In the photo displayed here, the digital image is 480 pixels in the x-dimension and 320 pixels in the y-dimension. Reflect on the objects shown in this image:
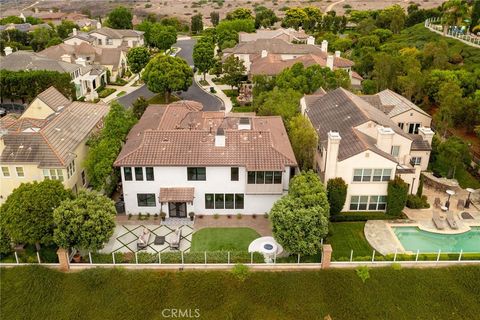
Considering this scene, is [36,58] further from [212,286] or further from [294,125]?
[212,286]

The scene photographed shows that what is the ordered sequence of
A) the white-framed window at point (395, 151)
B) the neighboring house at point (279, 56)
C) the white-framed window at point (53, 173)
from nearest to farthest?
the white-framed window at point (53, 173), the white-framed window at point (395, 151), the neighboring house at point (279, 56)

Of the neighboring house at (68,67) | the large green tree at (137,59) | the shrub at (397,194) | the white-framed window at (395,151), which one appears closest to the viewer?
the shrub at (397,194)

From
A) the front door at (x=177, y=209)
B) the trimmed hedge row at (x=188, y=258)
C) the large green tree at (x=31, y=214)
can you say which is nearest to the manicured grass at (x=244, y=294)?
the trimmed hedge row at (x=188, y=258)

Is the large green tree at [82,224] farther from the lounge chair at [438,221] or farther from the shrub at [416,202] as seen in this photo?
the lounge chair at [438,221]

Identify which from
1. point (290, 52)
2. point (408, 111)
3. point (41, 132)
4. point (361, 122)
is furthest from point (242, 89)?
point (41, 132)

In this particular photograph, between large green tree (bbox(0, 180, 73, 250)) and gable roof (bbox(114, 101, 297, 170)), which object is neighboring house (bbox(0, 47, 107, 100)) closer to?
gable roof (bbox(114, 101, 297, 170))

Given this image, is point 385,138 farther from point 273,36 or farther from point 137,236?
point 273,36

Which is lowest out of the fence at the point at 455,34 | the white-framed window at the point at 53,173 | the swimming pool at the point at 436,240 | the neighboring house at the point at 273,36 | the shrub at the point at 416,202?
the swimming pool at the point at 436,240

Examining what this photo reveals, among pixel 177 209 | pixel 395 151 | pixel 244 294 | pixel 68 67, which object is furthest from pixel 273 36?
pixel 244 294
